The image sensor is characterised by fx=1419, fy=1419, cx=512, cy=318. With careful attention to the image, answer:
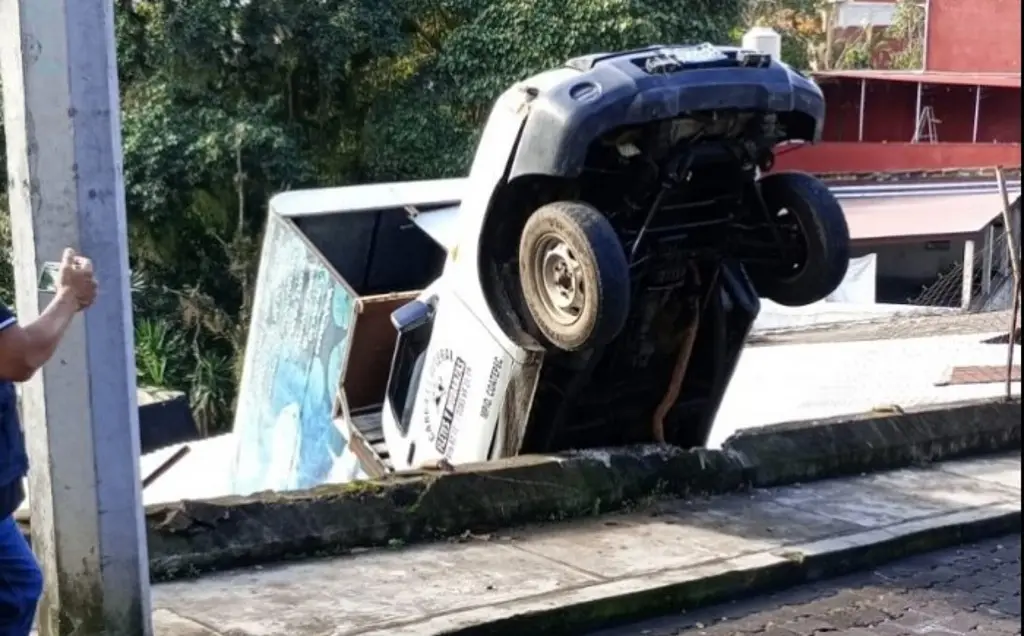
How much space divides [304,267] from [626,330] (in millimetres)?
3104

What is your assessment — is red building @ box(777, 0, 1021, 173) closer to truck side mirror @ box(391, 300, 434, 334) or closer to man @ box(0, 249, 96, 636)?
truck side mirror @ box(391, 300, 434, 334)

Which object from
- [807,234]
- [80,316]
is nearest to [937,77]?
[807,234]

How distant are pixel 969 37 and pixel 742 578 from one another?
78.4 ft

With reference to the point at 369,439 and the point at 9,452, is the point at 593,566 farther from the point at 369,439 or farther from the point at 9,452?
the point at 369,439

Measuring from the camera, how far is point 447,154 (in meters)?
17.1

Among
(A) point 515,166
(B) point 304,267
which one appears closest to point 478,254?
(A) point 515,166

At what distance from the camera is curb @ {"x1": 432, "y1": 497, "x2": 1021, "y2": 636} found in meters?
4.83

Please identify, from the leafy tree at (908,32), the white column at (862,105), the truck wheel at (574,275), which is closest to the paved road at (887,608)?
the truck wheel at (574,275)

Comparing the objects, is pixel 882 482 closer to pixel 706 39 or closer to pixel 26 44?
pixel 26 44

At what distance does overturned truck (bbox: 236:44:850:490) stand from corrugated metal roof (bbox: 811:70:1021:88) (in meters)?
20.2

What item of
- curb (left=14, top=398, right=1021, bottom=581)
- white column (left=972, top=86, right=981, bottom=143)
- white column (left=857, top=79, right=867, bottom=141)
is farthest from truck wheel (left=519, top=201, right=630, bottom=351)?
white column (left=972, top=86, right=981, bottom=143)

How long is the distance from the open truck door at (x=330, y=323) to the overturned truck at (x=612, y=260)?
1.65 ft

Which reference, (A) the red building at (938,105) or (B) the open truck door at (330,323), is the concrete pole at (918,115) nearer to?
(A) the red building at (938,105)

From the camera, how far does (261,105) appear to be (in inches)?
671
